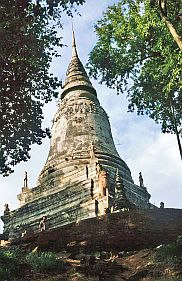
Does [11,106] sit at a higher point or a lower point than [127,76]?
lower

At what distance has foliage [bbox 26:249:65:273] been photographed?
756 cm

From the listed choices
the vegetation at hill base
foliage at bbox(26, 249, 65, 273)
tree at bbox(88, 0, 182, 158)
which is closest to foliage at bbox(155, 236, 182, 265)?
the vegetation at hill base

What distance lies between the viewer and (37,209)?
71.2 feet

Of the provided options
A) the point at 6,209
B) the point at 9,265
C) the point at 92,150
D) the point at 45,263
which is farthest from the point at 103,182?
the point at 9,265

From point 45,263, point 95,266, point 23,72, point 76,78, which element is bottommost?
point 95,266

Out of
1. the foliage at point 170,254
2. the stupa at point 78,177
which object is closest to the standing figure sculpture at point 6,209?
the stupa at point 78,177

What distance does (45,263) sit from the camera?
763 cm

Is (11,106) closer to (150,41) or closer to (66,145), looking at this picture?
(150,41)

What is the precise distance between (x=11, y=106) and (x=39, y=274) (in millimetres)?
5544

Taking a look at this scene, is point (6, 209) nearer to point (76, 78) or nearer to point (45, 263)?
point (76, 78)

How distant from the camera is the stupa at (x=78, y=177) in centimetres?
1961

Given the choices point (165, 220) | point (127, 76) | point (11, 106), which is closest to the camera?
point (165, 220)

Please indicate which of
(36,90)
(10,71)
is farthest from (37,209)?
(10,71)

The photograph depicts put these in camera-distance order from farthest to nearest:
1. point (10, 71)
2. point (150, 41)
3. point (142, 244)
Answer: point (150, 41) → point (10, 71) → point (142, 244)
